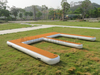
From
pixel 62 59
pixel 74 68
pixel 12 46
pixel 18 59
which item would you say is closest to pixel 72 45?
pixel 62 59

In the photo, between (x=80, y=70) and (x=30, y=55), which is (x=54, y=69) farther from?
(x=30, y=55)

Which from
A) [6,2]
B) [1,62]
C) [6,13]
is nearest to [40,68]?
[1,62]

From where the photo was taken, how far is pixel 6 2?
4650cm

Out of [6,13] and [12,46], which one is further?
[6,13]

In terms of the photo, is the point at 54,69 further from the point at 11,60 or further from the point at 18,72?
the point at 11,60

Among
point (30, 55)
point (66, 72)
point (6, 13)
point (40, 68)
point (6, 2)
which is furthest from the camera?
point (6, 2)

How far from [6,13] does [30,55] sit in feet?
145

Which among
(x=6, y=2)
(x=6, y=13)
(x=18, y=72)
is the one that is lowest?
(x=18, y=72)

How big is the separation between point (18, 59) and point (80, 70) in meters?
2.55

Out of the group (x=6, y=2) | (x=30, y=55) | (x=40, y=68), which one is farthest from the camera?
(x=6, y=2)

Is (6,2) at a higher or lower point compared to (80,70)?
higher

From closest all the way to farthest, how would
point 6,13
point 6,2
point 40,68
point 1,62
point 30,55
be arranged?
point 40,68 → point 1,62 → point 30,55 → point 6,13 → point 6,2

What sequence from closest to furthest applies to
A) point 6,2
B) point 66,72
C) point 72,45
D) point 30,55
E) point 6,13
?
point 66,72 < point 30,55 < point 72,45 < point 6,13 < point 6,2

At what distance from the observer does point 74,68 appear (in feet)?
10.2
